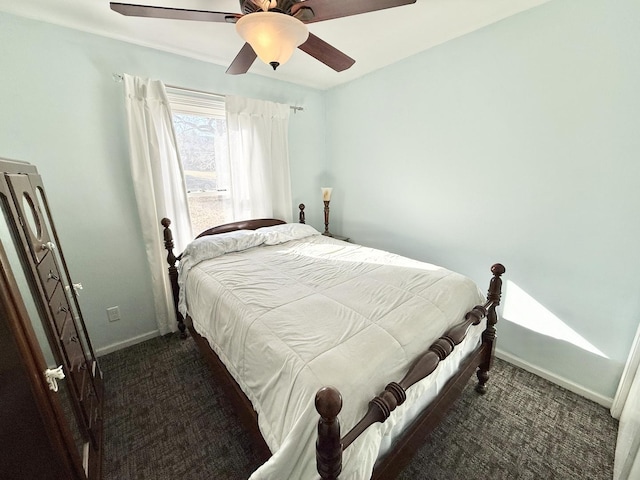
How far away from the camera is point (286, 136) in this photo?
2965mm

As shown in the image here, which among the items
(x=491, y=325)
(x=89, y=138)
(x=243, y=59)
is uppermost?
(x=243, y=59)

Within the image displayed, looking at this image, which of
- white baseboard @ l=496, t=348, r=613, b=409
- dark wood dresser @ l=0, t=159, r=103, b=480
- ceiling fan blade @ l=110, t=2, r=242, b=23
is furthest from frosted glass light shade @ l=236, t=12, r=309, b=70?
white baseboard @ l=496, t=348, r=613, b=409

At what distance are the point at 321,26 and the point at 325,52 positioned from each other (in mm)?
485

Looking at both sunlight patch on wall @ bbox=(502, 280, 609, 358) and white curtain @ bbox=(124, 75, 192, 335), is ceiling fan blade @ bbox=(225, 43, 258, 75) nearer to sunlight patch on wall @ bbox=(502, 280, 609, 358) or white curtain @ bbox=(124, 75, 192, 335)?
white curtain @ bbox=(124, 75, 192, 335)

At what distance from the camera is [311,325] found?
127 centimetres

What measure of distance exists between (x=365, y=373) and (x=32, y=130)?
2601 mm

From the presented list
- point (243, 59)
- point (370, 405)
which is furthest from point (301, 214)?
point (370, 405)

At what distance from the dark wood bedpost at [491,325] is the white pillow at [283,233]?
172 cm

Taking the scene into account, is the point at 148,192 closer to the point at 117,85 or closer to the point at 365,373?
the point at 117,85

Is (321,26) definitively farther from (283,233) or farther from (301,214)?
(301,214)

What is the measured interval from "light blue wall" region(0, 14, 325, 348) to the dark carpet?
0.67 metres

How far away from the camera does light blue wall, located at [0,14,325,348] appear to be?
176cm

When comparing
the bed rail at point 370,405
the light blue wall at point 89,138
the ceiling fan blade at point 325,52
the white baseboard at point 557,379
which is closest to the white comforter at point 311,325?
the bed rail at point 370,405

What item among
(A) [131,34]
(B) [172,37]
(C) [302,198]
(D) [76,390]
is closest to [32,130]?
(A) [131,34]
